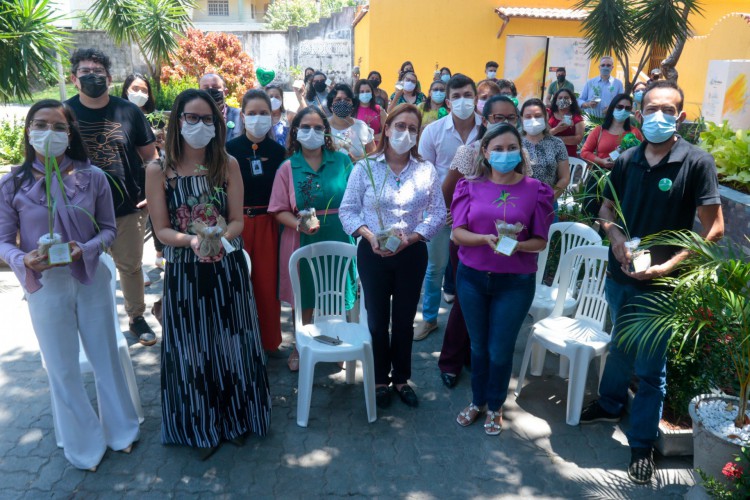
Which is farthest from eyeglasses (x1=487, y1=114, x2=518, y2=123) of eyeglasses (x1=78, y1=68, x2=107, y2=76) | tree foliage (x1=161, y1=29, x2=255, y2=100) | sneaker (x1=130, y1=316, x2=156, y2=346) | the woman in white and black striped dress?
tree foliage (x1=161, y1=29, x2=255, y2=100)

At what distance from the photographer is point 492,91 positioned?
5055 millimetres

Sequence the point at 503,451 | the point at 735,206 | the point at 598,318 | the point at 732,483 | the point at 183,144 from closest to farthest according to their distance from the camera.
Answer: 1. the point at 732,483
2. the point at 183,144
3. the point at 503,451
4. the point at 598,318
5. the point at 735,206

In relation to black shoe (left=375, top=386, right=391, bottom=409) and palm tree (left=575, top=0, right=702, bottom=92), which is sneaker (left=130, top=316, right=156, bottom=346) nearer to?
black shoe (left=375, top=386, right=391, bottom=409)

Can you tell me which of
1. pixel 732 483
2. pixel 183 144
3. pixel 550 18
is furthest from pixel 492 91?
pixel 550 18

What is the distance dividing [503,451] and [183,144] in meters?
2.65

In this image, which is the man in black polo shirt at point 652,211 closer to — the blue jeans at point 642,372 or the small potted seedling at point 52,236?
the blue jeans at point 642,372

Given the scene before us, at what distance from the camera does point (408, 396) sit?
165 inches

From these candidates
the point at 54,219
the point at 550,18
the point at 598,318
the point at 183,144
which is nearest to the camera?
the point at 54,219

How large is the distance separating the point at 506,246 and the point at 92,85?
3163 millimetres

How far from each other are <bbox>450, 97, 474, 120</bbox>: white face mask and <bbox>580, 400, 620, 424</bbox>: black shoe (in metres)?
2.40

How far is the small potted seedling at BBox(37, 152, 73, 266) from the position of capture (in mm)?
3004

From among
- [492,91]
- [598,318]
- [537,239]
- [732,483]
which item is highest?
[492,91]

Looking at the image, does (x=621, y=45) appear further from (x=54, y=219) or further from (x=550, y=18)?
(x=54, y=219)

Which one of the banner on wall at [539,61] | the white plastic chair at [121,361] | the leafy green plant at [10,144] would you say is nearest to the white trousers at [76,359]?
→ the white plastic chair at [121,361]
